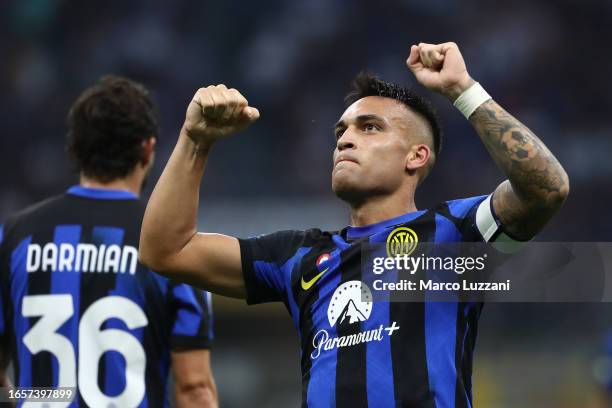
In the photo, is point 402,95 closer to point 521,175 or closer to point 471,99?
point 471,99

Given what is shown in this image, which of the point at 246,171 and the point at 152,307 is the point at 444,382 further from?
the point at 246,171

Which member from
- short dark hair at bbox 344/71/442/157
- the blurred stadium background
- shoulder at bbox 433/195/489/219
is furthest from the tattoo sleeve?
the blurred stadium background

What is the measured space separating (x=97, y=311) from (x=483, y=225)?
1555 millimetres

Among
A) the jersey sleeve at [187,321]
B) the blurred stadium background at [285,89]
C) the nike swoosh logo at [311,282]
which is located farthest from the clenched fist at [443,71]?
the blurred stadium background at [285,89]

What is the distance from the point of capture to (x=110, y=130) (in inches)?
153

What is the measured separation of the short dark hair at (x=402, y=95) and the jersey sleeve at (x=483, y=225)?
542mm

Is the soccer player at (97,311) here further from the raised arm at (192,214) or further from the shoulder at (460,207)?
the shoulder at (460,207)

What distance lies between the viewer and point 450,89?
283 centimetres

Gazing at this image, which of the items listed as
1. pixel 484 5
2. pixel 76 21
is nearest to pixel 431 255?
pixel 484 5

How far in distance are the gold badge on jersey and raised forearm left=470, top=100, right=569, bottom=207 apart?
1.34ft

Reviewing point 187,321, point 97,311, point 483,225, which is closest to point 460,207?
point 483,225

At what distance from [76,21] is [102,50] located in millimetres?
749

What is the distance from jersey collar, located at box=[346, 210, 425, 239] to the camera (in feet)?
10.2

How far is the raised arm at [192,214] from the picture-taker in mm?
2953
